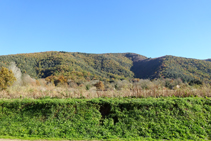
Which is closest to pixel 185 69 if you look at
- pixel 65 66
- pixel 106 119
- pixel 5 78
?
pixel 65 66

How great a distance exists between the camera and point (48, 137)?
6707 mm

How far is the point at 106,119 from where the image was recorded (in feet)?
26.9

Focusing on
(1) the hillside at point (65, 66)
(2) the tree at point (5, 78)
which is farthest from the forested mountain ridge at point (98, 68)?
(2) the tree at point (5, 78)

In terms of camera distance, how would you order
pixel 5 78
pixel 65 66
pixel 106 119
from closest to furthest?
pixel 106 119 < pixel 5 78 < pixel 65 66

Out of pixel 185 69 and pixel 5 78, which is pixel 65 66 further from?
pixel 185 69

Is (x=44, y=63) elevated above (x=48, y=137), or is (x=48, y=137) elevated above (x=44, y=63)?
(x=44, y=63)

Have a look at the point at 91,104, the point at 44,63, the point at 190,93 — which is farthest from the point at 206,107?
the point at 44,63

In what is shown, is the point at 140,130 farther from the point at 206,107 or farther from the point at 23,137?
the point at 23,137

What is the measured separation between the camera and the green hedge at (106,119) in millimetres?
7038

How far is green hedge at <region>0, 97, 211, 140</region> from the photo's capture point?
7038 millimetres

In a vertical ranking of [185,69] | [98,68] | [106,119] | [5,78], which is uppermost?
[98,68]

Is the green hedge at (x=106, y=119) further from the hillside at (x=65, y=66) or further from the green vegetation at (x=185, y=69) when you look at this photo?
the green vegetation at (x=185, y=69)

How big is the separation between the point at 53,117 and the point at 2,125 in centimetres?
273

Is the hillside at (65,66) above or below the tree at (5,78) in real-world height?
above
